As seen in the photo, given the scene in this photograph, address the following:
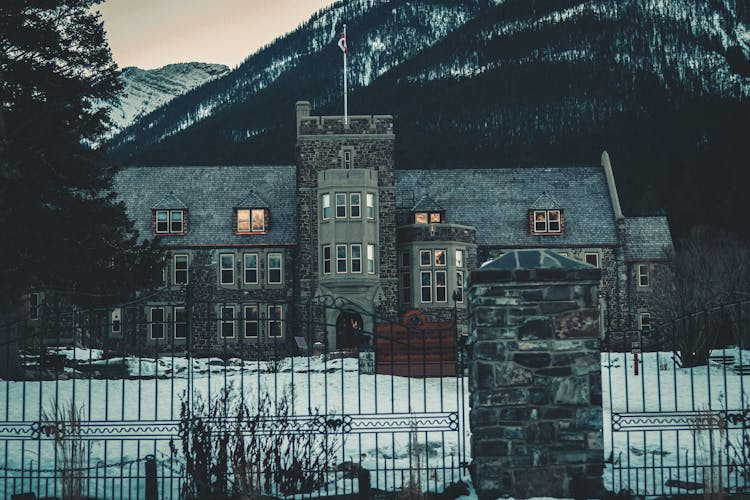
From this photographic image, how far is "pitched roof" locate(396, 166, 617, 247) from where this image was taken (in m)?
46.9

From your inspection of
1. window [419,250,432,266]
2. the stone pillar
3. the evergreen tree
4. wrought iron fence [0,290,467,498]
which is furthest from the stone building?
the stone pillar

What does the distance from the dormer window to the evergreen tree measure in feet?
60.7

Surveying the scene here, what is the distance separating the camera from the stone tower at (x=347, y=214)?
4269 cm

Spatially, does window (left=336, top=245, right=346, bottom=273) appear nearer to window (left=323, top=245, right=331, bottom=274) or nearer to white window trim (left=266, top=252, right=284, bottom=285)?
window (left=323, top=245, right=331, bottom=274)

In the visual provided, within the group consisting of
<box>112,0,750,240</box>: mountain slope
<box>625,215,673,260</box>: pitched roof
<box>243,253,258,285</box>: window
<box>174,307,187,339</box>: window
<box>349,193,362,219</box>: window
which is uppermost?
<box>112,0,750,240</box>: mountain slope

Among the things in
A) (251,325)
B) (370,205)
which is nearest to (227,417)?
(370,205)

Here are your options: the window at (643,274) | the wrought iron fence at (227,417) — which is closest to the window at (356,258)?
the wrought iron fence at (227,417)

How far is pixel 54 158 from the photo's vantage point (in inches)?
927

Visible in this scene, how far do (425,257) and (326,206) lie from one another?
5208 millimetres

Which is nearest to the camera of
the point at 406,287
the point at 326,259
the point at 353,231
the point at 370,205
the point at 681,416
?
the point at 681,416

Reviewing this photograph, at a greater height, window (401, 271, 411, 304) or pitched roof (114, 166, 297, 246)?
pitched roof (114, 166, 297, 246)

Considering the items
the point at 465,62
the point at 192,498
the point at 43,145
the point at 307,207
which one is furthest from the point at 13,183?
the point at 465,62

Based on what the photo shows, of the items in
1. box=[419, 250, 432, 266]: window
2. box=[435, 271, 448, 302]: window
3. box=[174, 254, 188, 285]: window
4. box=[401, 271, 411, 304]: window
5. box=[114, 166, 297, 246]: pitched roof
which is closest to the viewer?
box=[435, 271, 448, 302]: window

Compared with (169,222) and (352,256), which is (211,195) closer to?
(169,222)
